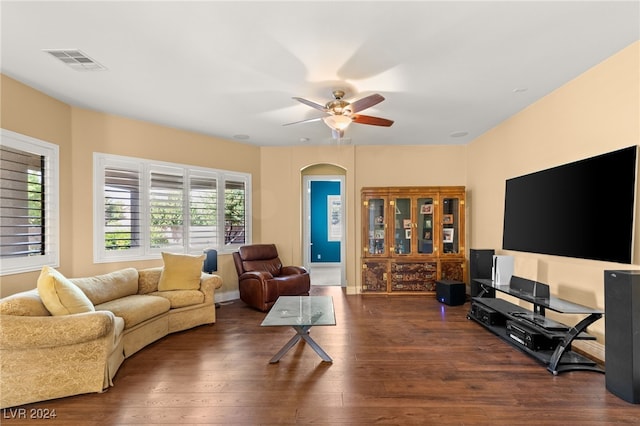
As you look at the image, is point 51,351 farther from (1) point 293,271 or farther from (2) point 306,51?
(1) point 293,271

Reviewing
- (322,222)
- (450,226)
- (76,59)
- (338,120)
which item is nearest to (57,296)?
(76,59)

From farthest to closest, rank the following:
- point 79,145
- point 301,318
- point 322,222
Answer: point 322,222 < point 79,145 < point 301,318

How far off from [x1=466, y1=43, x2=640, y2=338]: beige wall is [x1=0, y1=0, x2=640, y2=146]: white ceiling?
0.61 feet

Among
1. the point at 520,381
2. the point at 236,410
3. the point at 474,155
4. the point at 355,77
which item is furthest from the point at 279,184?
the point at 520,381

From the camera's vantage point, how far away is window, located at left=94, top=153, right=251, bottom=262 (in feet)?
13.6

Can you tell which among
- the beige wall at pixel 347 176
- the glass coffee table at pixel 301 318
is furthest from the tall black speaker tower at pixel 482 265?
the glass coffee table at pixel 301 318

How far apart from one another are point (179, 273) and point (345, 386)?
101 inches

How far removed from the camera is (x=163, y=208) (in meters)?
4.68

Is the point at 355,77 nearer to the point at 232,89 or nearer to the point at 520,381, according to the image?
the point at 232,89

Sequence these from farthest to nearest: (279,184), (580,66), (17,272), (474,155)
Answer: (279,184), (474,155), (17,272), (580,66)

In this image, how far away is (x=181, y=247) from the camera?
191 inches

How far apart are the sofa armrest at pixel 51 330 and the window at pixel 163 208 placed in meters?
1.90

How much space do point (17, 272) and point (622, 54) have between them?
6055 mm

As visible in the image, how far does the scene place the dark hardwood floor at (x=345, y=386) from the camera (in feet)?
7.02
